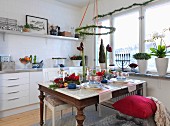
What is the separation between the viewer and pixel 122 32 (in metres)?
3.54

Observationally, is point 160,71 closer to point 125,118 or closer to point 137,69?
point 137,69

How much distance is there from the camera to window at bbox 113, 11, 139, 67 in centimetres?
327

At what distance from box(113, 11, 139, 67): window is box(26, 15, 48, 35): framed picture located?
189cm

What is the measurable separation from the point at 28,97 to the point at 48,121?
0.81 meters

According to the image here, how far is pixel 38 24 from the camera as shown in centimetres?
373

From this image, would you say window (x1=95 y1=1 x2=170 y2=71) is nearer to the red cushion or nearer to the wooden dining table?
the red cushion

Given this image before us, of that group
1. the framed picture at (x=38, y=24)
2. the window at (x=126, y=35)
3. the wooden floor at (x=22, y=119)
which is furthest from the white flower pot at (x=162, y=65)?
the framed picture at (x=38, y=24)

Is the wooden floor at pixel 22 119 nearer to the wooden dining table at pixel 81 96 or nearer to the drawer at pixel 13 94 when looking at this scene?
the drawer at pixel 13 94

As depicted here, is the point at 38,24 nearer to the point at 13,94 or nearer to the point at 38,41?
the point at 38,41

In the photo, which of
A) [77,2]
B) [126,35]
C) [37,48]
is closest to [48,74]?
[37,48]

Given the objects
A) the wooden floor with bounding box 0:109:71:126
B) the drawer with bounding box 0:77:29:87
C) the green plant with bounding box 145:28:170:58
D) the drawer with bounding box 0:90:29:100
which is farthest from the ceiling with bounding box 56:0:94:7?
the wooden floor with bounding box 0:109:71:126

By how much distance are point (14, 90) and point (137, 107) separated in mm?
2389

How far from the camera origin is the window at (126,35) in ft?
10.7

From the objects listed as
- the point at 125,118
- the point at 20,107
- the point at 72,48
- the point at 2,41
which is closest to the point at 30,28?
the point at 2,41
